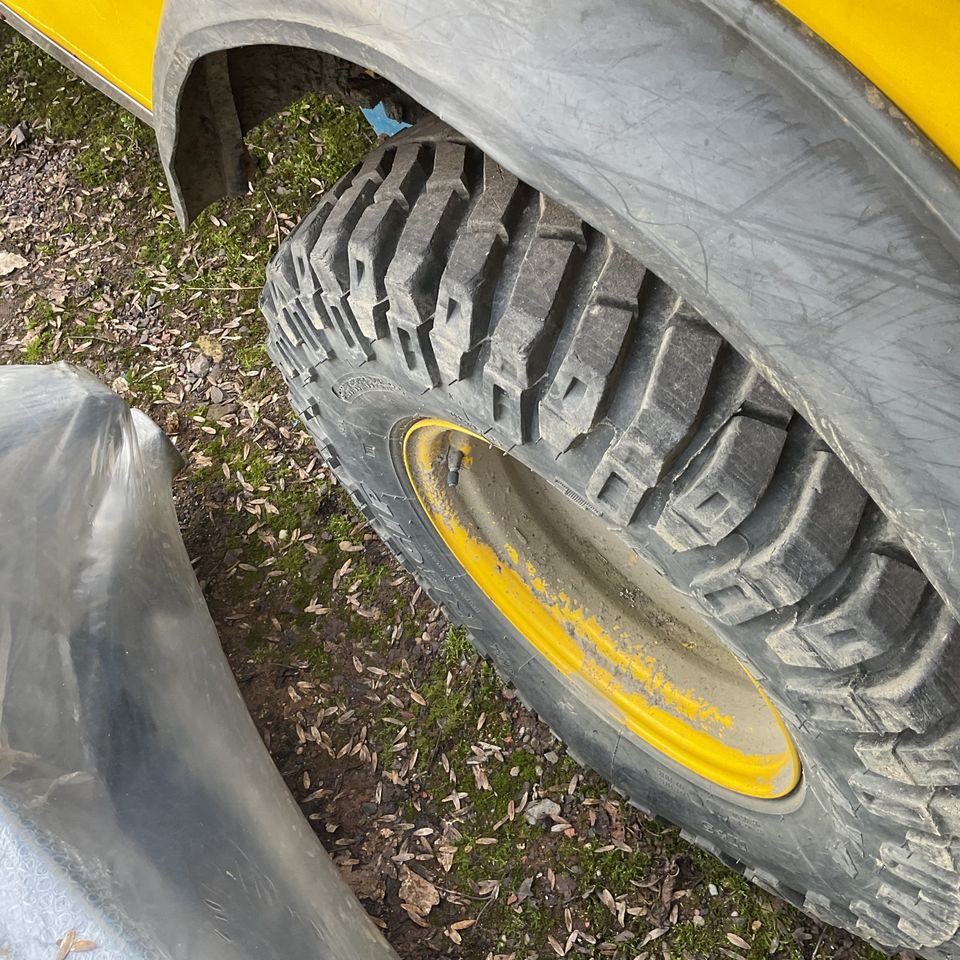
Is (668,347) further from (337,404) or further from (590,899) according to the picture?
(590,899)

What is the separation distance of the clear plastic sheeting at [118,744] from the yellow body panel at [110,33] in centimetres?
73

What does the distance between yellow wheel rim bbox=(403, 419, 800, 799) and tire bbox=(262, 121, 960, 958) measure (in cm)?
21

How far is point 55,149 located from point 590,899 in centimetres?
336

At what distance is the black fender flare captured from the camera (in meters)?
0.78

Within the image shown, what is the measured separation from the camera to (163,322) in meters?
3.22

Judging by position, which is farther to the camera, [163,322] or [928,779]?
[163,322]

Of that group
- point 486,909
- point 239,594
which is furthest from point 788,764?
point 239,594

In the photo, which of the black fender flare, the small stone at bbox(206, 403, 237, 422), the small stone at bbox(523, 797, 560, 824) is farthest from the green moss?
the black fender flare

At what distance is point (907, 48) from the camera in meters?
0.73

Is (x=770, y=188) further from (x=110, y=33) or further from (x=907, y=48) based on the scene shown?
(x=110, y=33)

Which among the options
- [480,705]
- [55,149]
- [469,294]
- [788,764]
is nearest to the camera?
[469,294]

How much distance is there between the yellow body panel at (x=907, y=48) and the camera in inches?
28.3

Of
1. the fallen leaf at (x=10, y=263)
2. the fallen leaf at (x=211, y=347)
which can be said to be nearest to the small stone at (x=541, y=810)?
the fallen leaf at (x=211, y=347)

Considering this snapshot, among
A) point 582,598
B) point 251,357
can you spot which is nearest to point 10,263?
point 251,357
